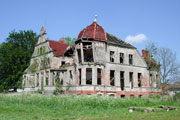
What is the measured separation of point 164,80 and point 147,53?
5531 millimetres

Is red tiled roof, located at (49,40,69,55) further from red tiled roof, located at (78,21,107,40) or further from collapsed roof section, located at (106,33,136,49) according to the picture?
collapsed roof section, located at (106,33,136,49)

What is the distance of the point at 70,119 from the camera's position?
37.7 feet

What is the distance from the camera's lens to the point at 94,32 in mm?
29859

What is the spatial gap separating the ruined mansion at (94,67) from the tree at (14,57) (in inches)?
251

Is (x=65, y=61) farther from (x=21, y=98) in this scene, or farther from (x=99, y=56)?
(x=21, y=98)

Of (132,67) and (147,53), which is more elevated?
(147,53)

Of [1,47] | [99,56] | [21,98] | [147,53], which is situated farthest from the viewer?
[1,47]

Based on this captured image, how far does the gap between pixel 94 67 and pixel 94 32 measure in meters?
5.24

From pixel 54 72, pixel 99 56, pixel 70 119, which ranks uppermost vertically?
pixel 99 56

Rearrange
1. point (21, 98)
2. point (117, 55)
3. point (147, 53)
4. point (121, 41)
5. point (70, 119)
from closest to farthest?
point (70, 119), point (21, 98), point (117, 55), point (121, 41), point (147, 53)

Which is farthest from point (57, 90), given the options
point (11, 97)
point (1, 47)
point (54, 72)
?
point (1, 47)

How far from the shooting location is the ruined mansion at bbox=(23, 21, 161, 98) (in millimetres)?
28781

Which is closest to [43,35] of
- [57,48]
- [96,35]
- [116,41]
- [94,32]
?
[57,48]

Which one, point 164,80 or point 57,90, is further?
point 164,80
